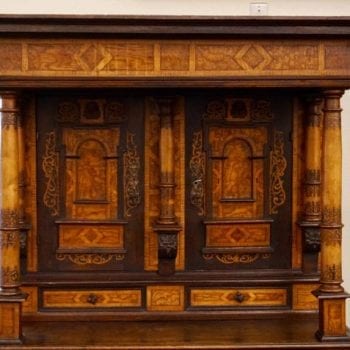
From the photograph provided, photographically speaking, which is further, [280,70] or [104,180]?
[104,180]

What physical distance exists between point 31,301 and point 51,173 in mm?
654

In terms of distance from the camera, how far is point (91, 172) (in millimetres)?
4285

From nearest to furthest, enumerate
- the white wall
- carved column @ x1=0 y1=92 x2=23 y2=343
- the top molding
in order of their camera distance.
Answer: the top molding
carved column @ x1=0 y1=92 x2=23 y2=343
the white wall

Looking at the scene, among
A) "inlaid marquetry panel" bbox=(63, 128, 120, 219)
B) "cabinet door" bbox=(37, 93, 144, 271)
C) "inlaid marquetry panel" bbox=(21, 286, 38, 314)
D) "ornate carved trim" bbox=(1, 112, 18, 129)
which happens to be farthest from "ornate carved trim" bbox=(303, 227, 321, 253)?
"ornate carved trim" bbox=(1, 112, 18, 129)

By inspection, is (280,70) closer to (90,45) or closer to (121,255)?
(90,45)

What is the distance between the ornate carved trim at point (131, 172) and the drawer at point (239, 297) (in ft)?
1.87

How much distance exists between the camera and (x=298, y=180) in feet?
14.3

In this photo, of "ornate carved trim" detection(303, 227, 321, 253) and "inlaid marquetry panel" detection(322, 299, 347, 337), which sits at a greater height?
"ornate carved trim" detection(303, 227, 321, 253)

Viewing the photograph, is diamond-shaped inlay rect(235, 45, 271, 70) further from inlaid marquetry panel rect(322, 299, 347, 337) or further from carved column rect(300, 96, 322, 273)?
inlaid marquetry panel rect(322, 299, 347, 337)

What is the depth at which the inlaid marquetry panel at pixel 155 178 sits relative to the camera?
428 cm

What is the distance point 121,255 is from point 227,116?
2.93 feet

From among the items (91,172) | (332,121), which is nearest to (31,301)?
(91,172)

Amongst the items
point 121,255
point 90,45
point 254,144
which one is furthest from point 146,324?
point 90,45

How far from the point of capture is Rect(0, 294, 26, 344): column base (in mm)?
3734
